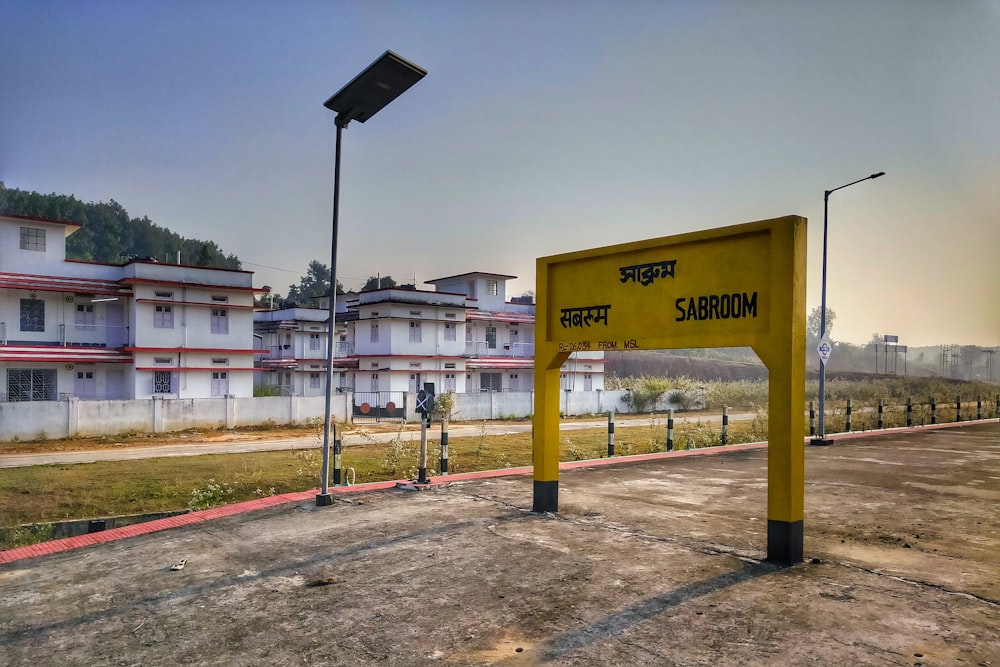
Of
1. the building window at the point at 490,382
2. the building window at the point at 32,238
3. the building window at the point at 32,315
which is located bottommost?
the building window at the point at 490,382

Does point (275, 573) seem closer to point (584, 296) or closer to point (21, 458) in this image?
point (584, 296)

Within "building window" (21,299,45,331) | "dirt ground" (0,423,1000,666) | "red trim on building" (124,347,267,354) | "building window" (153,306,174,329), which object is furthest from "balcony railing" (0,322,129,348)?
"dirt ground" (0,423,1000,666)

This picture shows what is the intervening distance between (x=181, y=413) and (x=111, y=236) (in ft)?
248

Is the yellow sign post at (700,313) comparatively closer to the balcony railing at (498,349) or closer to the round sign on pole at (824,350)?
the round sign on pole at (824,350)

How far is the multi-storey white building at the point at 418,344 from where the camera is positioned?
45.6 metres

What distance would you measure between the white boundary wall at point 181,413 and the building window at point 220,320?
5.64 metres

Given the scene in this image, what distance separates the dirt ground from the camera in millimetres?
4965

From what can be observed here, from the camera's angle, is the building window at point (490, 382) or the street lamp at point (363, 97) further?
the building window at point (490, 382)

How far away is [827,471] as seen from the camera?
14055 mm

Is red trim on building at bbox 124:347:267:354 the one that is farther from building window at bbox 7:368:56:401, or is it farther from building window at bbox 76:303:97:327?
building window at bbox 7:368:56:401

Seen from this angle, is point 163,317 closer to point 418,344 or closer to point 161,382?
point 161,382

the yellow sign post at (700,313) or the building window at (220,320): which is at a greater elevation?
the building window at (220,320)

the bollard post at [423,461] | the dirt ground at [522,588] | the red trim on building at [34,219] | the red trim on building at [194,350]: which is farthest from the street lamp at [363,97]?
the red trim on building at [34,219]

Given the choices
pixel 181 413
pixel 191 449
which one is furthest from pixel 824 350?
pixel 181 413
